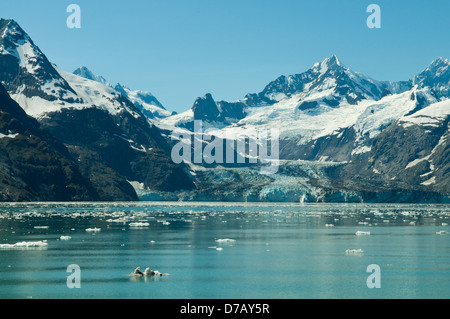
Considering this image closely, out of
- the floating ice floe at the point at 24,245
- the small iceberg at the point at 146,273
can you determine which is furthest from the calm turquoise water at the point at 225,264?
the small iceberg at the point at 146,273

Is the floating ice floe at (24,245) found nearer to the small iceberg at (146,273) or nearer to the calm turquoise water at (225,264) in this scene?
the calm turquoise water at (225,264)

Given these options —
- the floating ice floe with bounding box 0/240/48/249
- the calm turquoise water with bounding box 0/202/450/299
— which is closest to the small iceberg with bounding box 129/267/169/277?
the calm turquoise water with bounding box 0/202/450/299

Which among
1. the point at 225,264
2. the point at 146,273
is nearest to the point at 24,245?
the point at 225,264

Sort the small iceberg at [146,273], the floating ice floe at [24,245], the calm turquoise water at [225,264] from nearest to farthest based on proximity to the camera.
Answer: the calm turquoise water at [225,264] → the small iceberg at [146,273] → the floating ice floe at [24,245]

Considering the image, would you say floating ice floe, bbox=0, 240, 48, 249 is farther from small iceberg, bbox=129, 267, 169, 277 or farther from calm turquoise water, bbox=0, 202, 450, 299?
small iceberg, bbox=129, 267, 169, 277

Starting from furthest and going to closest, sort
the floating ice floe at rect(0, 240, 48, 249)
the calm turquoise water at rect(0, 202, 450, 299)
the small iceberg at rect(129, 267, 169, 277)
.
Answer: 1. the floating ice floe at rect(0, 240, 48, 249)
2. the small iceberg at rect(129, 267, 169, 277)
3. the calm turquoise water at rect(0, 202, 450, 299)

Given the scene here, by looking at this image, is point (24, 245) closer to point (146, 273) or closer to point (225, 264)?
point (225, 264)

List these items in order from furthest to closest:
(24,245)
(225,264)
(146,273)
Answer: (24,245) < (225,264) < (146,273)

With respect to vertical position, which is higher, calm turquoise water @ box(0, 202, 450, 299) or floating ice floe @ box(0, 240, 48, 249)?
floating ice floe @ box(0, 240, 48, 249)

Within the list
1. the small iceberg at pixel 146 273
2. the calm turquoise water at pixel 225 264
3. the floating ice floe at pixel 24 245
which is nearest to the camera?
the calm turquoise water at pixel 225 264

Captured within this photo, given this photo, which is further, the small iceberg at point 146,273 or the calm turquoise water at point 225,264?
the small iceberg at point 146,273
